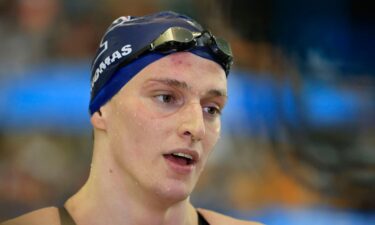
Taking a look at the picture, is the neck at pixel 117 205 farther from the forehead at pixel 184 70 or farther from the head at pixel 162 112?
the forehead at pixel 184 70

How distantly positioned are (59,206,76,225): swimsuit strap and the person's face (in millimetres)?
157

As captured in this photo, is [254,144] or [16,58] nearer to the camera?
[16,58]

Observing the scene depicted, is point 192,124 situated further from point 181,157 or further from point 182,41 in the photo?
point 182,41

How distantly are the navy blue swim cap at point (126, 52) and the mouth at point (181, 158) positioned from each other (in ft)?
0.63

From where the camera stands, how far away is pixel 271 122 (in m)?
2.66

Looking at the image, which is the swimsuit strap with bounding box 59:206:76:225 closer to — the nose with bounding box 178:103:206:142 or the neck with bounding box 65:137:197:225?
the neck with bounding box 65:137:197:225

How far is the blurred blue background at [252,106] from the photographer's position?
7.86 feet

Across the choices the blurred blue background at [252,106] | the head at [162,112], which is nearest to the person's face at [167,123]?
the head at [162,112]

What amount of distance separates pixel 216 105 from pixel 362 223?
1.62 m

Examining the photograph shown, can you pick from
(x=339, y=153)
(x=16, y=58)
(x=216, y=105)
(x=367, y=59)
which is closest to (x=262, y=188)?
(x=339, y=153)

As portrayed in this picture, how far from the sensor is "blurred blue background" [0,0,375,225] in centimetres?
240

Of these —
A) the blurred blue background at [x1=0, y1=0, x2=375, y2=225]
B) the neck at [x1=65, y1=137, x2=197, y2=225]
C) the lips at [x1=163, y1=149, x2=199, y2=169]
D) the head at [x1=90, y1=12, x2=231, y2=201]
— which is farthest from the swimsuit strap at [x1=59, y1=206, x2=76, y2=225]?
the blurred blue background at [x1=0, y1=0, x2=375, y2=225]

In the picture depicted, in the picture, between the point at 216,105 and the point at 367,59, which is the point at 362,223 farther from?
the point at 216,105

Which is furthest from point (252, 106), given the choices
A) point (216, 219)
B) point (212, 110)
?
point (212, 110)
